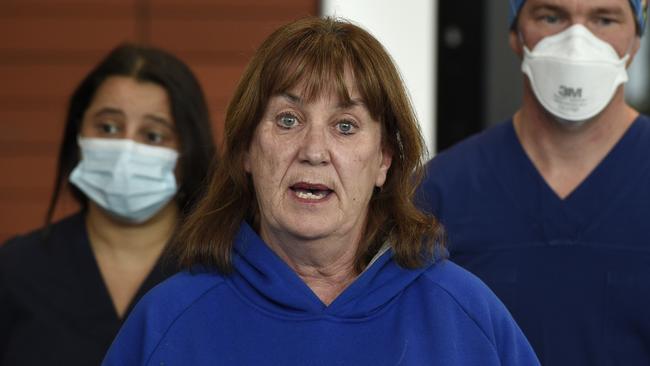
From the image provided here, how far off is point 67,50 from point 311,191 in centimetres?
370

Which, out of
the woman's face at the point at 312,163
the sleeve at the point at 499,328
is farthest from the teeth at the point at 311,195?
the sleeve at the point at 499,328

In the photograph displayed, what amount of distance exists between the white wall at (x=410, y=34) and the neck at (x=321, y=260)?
9.41ft

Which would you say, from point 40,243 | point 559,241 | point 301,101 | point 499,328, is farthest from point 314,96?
point 40,243

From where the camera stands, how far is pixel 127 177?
4043 mm

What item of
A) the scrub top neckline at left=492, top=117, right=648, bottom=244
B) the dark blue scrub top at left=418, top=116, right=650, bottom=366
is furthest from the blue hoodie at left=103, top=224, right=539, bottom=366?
the scrub top neckline at left=492, top=117, right=648, bottom=244

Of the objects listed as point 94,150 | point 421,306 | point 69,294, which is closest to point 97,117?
point 94,150

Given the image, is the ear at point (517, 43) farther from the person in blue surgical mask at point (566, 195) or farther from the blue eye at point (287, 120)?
the blue eye at point (287, 120)

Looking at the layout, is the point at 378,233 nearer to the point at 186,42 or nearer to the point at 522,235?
the point at 522,235

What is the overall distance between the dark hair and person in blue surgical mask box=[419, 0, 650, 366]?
785 mm

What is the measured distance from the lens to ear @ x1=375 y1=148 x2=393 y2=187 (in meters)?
3.12

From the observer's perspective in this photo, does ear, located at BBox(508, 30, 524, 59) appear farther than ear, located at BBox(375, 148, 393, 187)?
Yes

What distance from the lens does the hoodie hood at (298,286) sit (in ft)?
9.65

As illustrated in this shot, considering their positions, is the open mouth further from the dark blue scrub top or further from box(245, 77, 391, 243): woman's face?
the dark blue scrub top

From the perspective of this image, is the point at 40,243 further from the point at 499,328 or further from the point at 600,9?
the point at 600,9
